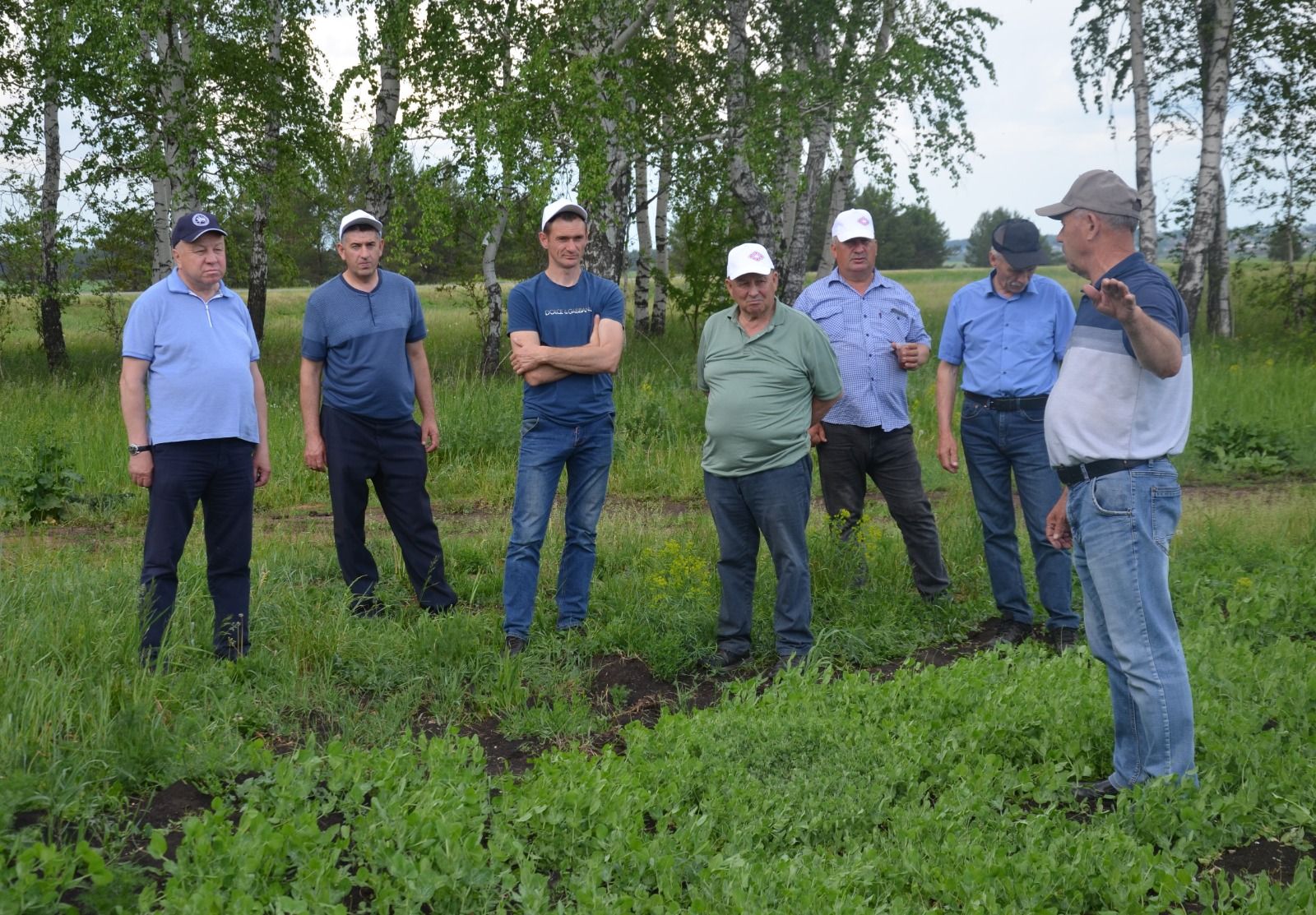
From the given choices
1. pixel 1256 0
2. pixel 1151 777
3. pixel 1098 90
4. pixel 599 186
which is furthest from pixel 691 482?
pixel 1256 0

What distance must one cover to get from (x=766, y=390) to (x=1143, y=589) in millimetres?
2390

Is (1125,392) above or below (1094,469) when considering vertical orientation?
above

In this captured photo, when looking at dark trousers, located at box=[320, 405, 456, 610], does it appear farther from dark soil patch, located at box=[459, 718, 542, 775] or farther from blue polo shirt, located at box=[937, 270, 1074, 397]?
blue polo shirt, located at box=[937, 270, 1074, 397]

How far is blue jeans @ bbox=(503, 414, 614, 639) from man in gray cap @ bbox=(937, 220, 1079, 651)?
6.63ft

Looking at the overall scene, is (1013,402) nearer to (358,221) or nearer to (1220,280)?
(358,221)

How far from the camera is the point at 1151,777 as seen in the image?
4.40 m

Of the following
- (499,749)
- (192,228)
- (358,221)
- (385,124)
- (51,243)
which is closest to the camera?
(499,749)

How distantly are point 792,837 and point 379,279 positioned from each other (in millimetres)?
4002

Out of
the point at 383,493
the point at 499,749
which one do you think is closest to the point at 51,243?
the point at 383,493

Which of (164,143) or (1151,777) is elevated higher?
(164,143)

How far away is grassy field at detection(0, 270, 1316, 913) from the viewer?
3.63 metres

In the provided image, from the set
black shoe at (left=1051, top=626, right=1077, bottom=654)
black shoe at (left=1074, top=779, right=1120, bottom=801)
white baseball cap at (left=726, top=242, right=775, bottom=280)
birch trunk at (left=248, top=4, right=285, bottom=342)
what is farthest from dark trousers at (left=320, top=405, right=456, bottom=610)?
birch trunk at (left=248, top=4, right=285, bottom=342)

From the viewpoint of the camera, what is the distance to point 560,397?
250 inches

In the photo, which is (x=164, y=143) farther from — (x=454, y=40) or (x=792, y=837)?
(x=792, y=837)
